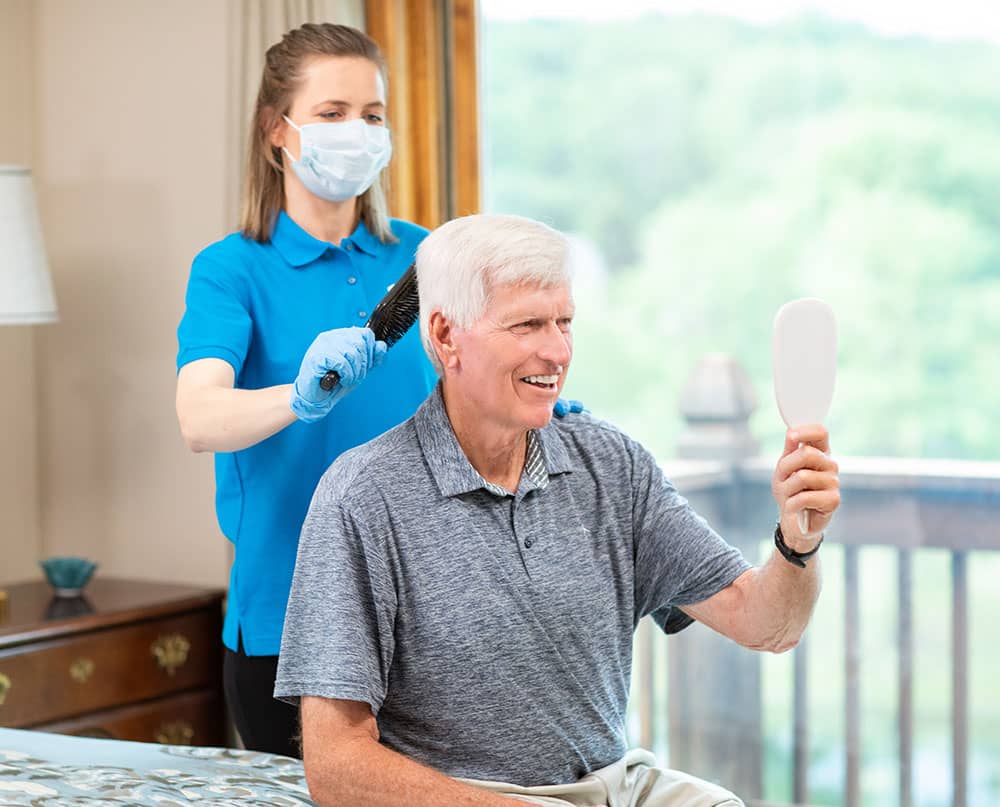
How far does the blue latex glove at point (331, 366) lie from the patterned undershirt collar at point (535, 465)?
0.21m

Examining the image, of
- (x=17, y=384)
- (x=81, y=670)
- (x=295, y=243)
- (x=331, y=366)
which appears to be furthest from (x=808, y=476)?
(x=17, y=384)

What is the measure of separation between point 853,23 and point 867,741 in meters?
1.53

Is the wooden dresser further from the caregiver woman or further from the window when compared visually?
the window

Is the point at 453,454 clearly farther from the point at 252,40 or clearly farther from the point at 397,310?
the point at 252,40

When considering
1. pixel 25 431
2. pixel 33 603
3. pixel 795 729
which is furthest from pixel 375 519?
pixel 25 431

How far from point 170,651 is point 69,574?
0.27 metres

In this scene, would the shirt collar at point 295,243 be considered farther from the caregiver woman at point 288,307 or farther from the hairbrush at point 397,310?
the hairbrush at point 397,310

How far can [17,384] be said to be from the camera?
10.7ft

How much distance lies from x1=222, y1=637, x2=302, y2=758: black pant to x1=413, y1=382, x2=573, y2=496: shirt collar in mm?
476

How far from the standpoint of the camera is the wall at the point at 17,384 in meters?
3.21

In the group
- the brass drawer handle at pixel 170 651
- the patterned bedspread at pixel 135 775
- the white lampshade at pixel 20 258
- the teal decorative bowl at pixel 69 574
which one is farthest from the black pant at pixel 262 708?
the white lampshade at pixel 20 258

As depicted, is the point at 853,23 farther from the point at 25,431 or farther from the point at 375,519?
the point at 25,431

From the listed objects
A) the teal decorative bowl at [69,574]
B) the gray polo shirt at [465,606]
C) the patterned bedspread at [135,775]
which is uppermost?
the gray polo shirt at [465,606]

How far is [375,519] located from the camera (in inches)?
57.0
